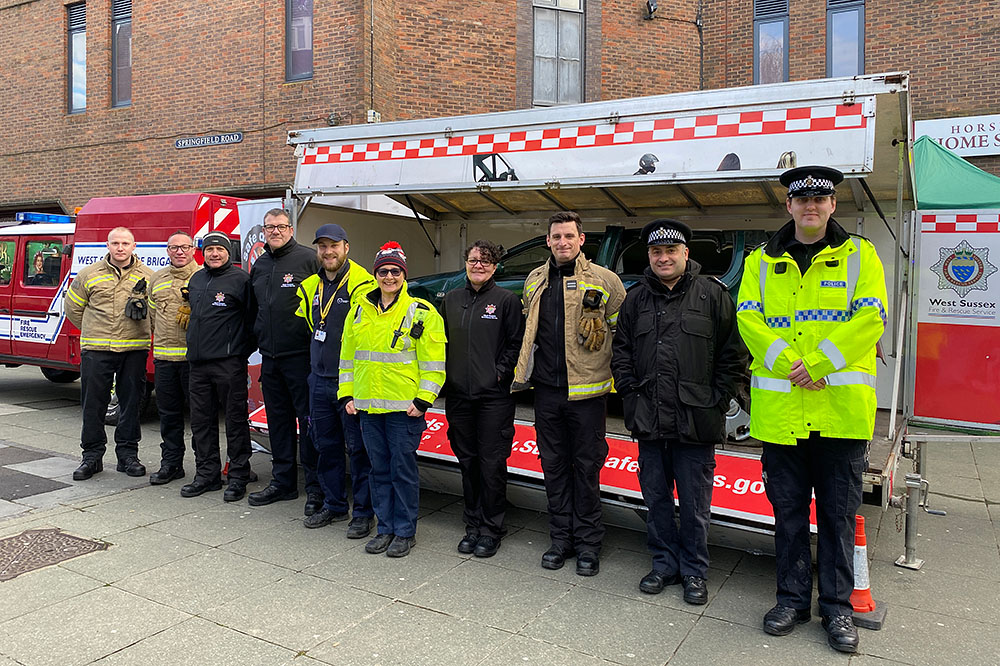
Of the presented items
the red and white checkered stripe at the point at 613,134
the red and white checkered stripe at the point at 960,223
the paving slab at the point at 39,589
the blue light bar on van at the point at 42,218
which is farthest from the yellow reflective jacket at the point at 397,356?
the blue light bar on van at the point at 42,218

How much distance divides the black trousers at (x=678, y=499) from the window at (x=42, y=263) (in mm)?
8066

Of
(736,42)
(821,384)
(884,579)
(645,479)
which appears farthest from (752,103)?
(736,42)

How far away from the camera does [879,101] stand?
4305mm

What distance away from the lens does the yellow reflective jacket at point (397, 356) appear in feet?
15.3

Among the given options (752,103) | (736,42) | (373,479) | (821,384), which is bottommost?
(373,479)

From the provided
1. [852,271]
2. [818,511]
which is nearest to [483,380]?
[818,511]

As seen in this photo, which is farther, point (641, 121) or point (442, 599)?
point (641, 121)

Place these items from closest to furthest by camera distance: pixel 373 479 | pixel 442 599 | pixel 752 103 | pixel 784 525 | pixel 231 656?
pixel 231 656 → pixel 784 525 → pixel 442 599 → pixel 752 103 → pixel 373 479

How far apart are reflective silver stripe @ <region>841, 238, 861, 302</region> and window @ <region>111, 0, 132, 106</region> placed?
14977 millimetres

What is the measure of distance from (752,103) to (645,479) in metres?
2.32

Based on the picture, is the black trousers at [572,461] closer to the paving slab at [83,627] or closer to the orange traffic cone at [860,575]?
the orange traffic cone at [860,575]

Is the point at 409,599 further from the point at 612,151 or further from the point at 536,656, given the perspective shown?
the point at 612,151

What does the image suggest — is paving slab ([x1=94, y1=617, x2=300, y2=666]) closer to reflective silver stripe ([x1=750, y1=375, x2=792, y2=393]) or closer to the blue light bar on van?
reflective silver stripe ([x1=750, y1=375, x2=792, y2=393])

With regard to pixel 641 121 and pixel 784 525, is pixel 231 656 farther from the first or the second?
pixel 641 121
